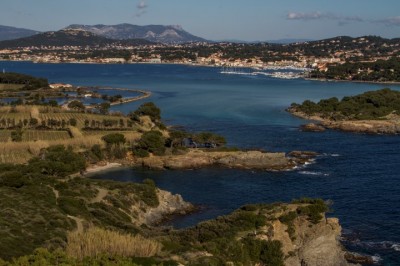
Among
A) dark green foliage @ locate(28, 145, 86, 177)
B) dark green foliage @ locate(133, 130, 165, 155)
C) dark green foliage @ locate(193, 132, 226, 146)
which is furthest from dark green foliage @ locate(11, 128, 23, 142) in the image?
dark green foliage @ locate(193, 132, 226, 146)

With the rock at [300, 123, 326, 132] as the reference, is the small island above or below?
above

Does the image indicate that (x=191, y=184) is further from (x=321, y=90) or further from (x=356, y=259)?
(x=321, y=90)

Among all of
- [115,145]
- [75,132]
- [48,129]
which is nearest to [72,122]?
[48,129]

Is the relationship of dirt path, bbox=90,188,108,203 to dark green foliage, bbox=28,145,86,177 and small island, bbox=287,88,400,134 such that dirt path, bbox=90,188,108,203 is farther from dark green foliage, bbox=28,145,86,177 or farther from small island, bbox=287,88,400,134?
small island, bbox=287,88,400,134

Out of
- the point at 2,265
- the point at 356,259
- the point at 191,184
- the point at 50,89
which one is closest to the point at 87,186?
the point at 191,184

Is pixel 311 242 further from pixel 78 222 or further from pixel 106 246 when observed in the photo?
pixel 106 246

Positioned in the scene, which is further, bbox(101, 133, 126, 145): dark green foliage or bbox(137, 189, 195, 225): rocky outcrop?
bbox(101, 133, 126, 145): dark green foliage
